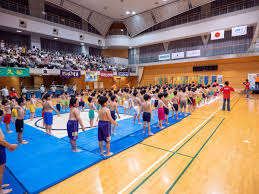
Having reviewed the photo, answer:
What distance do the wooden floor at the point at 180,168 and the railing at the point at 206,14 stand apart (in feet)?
66.1

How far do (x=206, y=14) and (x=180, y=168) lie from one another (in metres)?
24.2

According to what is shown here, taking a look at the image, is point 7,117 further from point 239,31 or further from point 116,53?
point 116,53

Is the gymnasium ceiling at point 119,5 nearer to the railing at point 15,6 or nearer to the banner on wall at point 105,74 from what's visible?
the railing at point 15,6

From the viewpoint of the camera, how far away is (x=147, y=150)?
4.37 meters

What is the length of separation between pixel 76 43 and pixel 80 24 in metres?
3.16

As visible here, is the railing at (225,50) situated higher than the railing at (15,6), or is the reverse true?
the railing at (15,6)

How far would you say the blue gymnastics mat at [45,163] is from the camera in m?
2.97

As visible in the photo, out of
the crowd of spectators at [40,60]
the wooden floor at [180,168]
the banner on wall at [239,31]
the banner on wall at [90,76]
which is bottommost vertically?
the wooden floor at [180,168]

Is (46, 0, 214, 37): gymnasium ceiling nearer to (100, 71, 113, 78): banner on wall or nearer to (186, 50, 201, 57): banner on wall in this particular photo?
(186, 50, 201, 57): banner on wall

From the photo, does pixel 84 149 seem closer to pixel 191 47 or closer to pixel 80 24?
pixel 191 47

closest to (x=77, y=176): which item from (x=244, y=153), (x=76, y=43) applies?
(x=244, y=153)

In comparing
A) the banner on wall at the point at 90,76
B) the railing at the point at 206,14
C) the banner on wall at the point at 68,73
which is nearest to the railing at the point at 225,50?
the railing at the point at 206,14

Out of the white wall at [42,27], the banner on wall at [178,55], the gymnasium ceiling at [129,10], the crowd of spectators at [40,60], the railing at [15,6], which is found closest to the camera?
the crowd of spectators at [40,60]

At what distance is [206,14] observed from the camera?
68.9 feet
